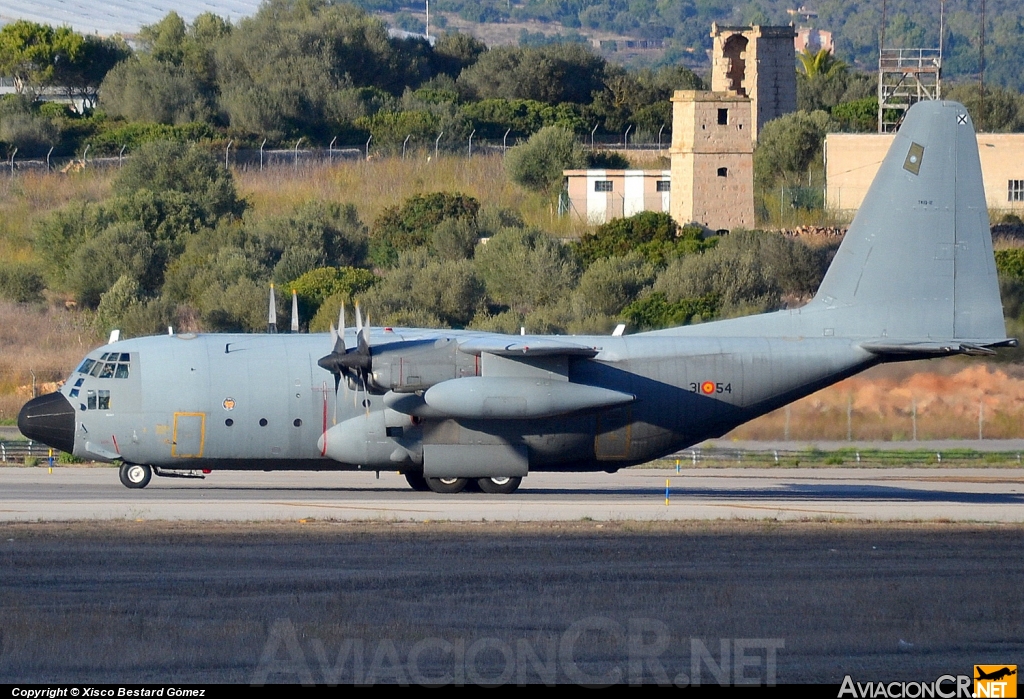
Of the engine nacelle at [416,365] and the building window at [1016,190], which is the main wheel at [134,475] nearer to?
the engine nacelle at [416,365]

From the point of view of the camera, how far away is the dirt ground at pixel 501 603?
1406 cm

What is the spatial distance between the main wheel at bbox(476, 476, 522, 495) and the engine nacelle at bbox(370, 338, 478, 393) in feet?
9.48

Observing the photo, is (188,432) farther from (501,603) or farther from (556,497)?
(501,603)

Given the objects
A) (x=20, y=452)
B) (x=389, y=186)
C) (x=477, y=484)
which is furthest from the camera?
(x=389, y=186)

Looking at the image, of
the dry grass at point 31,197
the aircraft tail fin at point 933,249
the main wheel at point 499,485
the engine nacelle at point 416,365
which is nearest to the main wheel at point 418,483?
the main wheel at point 499,485

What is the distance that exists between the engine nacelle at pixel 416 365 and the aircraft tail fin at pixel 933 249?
8008 millimetres

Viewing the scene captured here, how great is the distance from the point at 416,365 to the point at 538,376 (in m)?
2.44

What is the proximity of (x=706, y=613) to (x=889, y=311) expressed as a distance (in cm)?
1365

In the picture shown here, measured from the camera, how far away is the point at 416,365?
2680 centimetres

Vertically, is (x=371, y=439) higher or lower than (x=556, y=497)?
higher

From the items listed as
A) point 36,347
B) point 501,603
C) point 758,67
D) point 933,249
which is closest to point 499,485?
point 933,249

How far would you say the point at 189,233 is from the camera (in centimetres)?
6419

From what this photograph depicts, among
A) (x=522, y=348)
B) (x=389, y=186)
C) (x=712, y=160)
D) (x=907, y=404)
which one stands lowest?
(x=907, y=404)

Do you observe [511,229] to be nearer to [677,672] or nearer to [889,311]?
[889,311]
